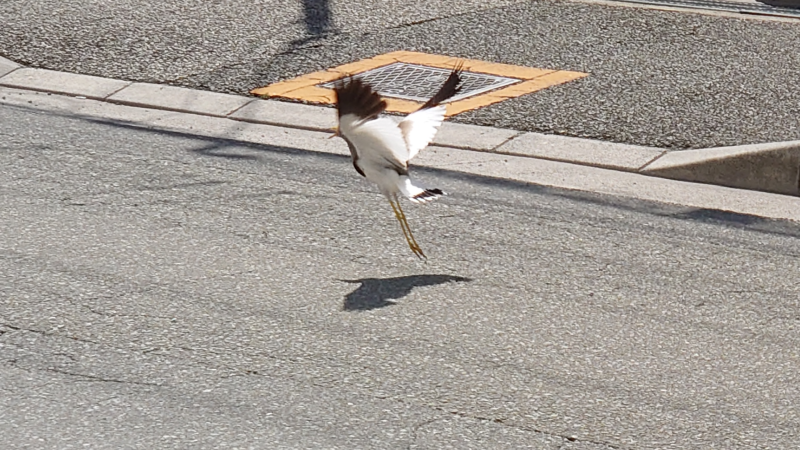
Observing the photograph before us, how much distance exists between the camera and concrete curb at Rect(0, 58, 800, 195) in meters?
7.56

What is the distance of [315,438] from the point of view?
426 centimetres

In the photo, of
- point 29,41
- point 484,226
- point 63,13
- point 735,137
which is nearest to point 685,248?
point 484,226

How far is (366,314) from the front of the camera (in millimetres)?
5414

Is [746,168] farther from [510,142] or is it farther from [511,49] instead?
[511,49]

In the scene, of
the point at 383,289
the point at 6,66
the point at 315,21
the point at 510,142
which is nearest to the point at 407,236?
the point at 383,289

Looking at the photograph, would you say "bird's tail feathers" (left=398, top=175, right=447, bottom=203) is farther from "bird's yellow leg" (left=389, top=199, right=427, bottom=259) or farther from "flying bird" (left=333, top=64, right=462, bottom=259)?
"bird's yellow leg" (left=389, top=199, right=427, bottom=259)

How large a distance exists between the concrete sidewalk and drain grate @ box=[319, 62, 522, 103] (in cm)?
58

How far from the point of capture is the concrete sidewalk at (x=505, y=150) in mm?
7453

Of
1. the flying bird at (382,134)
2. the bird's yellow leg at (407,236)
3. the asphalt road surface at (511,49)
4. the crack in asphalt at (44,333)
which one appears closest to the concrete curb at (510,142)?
the asphalt road surface at (511,49)

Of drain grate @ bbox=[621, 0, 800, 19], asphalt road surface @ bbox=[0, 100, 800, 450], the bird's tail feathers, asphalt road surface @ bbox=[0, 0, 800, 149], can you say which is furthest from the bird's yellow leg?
drain grate @ bbox=[621, 0, 800, 19]

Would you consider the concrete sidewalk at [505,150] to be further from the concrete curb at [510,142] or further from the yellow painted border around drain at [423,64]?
the yellow painted border around drain at [423,64]

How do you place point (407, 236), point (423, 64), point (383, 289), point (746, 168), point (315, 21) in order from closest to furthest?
point (383, 289) → point (407, 236) → point (746, 168) → point (423, 64) → point (315, 21)

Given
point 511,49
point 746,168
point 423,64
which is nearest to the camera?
point 746,168

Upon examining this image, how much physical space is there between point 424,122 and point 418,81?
3699mm
